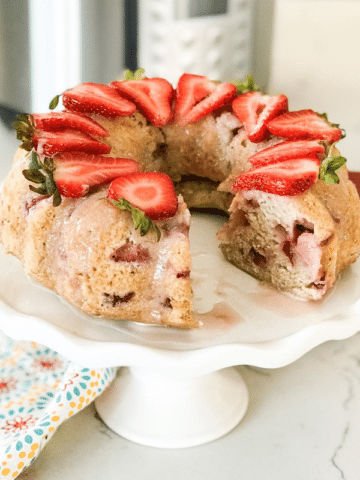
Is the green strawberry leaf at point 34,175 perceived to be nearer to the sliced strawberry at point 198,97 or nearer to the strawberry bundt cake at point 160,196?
the strawberry bundt cake at point 160,196

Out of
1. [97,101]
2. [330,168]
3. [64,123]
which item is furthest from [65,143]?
[330,168]

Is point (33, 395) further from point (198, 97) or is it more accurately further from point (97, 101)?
point (198, 97)

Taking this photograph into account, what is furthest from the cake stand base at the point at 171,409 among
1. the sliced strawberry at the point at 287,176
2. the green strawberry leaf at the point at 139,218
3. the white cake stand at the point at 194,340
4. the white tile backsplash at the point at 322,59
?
the white tile backsplash at the point at 322,59

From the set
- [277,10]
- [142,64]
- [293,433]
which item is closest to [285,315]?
[293,433]

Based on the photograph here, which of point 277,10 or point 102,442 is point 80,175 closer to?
point 102,442

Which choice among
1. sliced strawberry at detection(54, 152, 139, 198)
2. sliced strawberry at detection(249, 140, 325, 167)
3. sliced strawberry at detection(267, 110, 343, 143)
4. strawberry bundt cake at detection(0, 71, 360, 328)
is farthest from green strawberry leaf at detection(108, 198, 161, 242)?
sliced strawberry at detection(267, 110, 343, 143)

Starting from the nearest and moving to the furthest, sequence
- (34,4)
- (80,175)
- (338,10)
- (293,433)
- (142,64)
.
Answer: (80,175) → (293,433) → (34,4) → (142,64) → (338,10)
